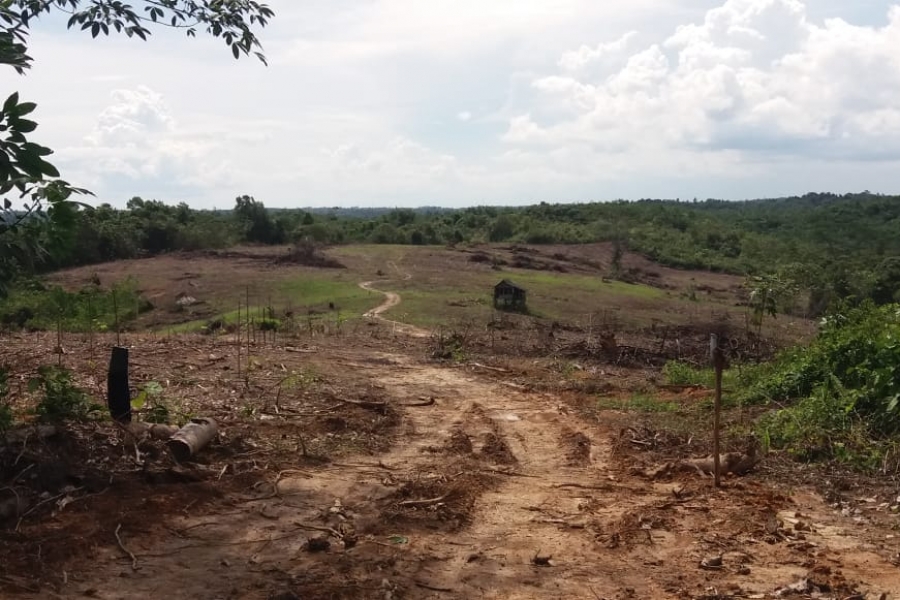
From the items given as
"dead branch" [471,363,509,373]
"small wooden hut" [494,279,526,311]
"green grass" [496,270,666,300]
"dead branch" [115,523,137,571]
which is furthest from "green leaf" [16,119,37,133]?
"green grass" [496,270,666,300]

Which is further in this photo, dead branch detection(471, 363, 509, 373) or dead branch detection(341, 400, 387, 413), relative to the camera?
dead branch detection(471, 363, 509, 373)

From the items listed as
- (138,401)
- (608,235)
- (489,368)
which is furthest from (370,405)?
(608,235)

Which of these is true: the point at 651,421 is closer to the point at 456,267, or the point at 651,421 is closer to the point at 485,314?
the point at 485,314

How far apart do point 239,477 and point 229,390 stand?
10.9 feet

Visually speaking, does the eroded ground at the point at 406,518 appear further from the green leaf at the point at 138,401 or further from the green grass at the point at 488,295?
the green grass at the point at 488,295

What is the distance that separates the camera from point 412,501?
6363 millimetres

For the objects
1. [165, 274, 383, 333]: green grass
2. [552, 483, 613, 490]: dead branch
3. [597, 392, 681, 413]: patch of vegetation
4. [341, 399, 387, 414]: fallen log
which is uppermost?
[341, 399, 387, 414]: fallen log

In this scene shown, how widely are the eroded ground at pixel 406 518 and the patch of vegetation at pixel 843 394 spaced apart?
72 cm

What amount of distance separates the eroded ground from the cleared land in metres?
0.02

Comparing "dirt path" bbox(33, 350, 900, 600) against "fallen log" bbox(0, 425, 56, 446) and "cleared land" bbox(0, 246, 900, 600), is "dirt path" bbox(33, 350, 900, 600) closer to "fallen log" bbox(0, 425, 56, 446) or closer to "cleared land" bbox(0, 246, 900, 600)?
"cleared land" bbox(0, 246, 900, 600)

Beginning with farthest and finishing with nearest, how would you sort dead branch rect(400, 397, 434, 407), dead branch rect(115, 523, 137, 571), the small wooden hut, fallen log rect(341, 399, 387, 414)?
the small wooden hut < dead branch rect(400, 397, 434, 407) < fallen log rect(341, 399, 387, 414) < dead branch rect(115, 523, 137, 571)

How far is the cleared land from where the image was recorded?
16.3 ft

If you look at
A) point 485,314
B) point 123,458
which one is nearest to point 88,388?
point 123,458

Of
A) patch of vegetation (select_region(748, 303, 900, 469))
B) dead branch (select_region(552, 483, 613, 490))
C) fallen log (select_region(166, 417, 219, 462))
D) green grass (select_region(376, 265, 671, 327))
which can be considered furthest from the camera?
green grass (select_region(376, 265, 671, 327))
